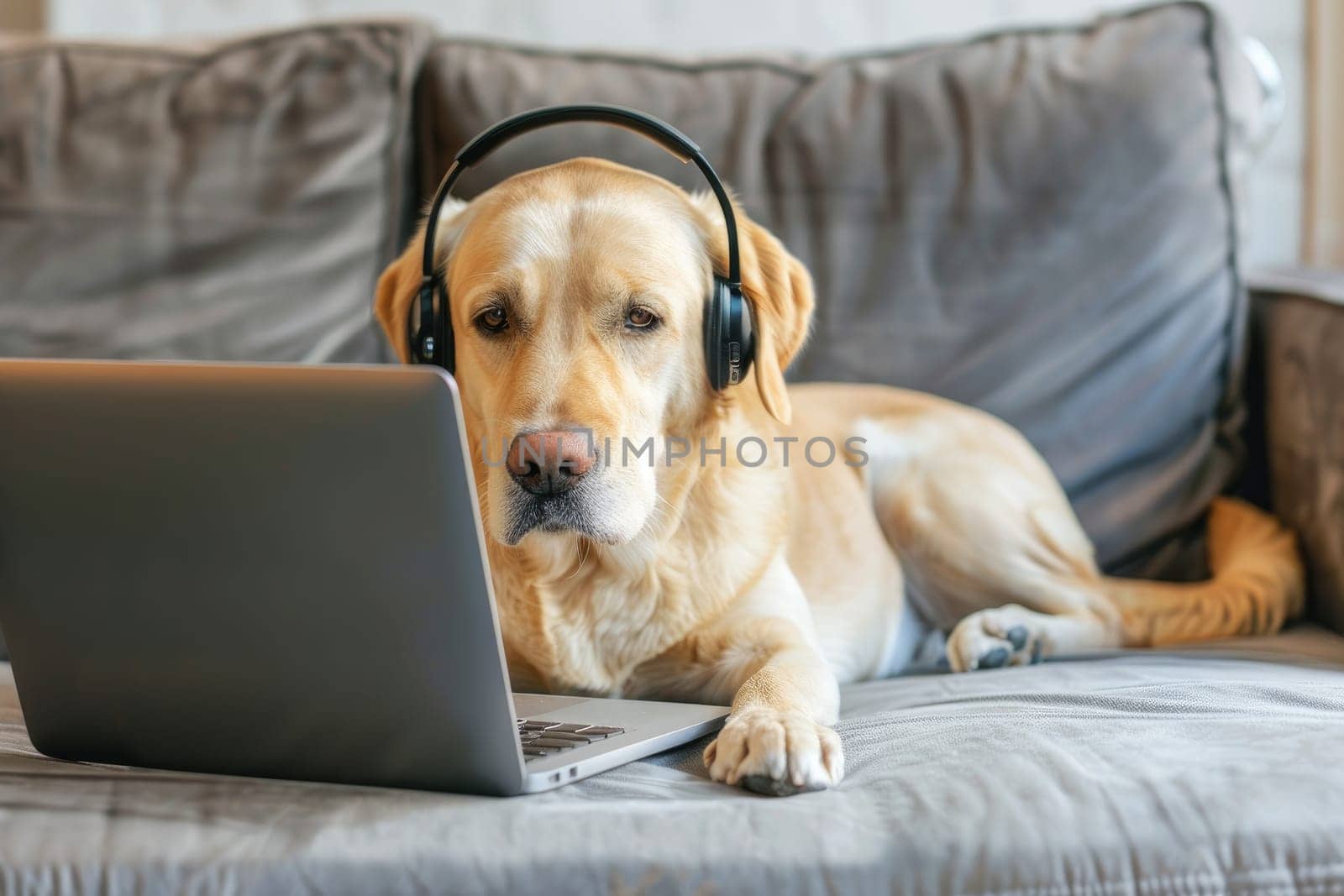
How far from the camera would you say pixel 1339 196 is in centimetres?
248

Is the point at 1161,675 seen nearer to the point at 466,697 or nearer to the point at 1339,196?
the point at 466,697

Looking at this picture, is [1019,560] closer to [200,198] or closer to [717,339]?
[717,339]

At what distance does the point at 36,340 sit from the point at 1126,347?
68.9 inches

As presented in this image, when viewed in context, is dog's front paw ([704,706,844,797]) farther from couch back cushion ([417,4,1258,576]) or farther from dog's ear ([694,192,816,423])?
couch back cushion ([417,4,1258,576])

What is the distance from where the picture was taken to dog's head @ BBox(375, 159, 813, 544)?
119cm

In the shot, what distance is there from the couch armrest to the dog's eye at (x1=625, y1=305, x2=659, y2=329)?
1.01 metres

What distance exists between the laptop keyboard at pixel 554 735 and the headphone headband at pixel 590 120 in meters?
0.51

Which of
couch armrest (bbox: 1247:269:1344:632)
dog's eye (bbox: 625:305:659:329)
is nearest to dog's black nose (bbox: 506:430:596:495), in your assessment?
dog's eye (bbox: 625:305:659:329)

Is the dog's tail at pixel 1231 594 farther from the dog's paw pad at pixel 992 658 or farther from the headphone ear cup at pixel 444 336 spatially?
the headphone ear cup at pixel 444 336

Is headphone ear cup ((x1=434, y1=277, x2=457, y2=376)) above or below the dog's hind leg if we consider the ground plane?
above

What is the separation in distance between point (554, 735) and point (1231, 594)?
3.43 ft

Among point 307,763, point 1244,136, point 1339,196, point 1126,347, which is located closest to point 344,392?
point 307,763

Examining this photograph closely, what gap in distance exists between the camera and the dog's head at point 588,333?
119 centimetres

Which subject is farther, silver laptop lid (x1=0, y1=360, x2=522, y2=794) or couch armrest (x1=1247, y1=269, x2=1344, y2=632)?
couch armrest (x1=1247, y1=269, x2=1344, y2=632)
